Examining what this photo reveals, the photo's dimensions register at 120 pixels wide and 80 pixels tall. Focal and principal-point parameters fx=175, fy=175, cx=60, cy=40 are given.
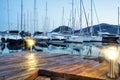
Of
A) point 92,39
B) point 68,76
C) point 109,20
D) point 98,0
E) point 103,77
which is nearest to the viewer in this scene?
point 103,77

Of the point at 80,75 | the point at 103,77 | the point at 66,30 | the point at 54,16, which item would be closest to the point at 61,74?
the point at 80,75

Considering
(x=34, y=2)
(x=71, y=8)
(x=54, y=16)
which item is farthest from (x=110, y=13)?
(x=34, y=2)

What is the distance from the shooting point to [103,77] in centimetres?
315

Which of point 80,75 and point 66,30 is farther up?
point 66,30

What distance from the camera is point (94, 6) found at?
874 inches

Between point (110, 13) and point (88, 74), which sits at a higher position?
point (110, 13)

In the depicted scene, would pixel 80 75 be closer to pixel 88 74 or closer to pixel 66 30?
pixel 88 74

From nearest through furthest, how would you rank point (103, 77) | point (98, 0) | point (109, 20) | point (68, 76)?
point (103, 77) → point (68, 76) → point (98, 0) → point (109, 20)

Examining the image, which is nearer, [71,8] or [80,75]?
[80,75]

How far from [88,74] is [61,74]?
0.52m

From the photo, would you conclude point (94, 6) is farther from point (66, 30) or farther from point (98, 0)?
point (66, 30)

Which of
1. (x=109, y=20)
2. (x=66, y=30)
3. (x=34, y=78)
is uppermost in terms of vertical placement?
(x=109, y=20)

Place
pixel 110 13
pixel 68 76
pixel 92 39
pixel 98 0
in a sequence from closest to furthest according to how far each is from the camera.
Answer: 1. pixel 68 76
2. pixel 92 39
3. pixel 98 0
4. pixel 110 13

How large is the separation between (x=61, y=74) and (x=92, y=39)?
56.8 ft
